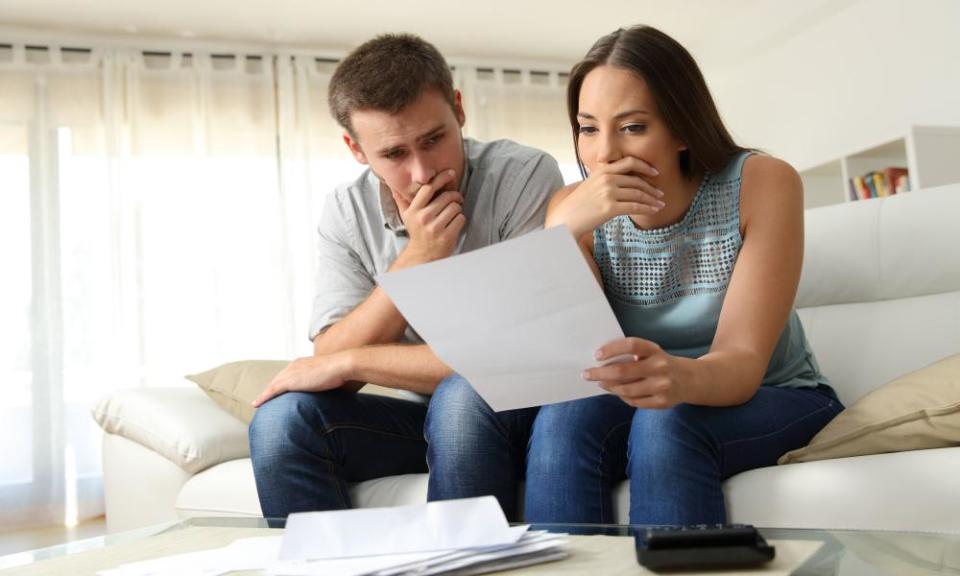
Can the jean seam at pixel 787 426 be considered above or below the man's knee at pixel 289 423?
below

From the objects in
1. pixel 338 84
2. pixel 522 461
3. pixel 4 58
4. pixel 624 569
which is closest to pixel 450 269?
pixel 624 569

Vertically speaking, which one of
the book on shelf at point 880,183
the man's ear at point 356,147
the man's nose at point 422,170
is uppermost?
the book on shelf at point 880,183

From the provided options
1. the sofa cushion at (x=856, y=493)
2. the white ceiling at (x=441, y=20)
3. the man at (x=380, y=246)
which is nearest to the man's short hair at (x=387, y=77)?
the man at (x=380, y=246)

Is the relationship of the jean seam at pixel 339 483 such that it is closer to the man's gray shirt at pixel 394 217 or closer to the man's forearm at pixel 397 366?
the man's forearm at pixel 397 366

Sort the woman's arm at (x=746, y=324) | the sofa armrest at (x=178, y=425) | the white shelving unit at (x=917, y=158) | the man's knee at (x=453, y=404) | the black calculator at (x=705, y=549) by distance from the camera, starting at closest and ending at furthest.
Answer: the black calculator at (x=705, y=549) → the woman's arm at (x=746, y=324) → the man's knee at (x=453, y=404) → the sofa armrest at (x=178, y=425) → the white shelving unit at (x=917, y=158)

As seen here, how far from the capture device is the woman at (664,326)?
45.2 inches

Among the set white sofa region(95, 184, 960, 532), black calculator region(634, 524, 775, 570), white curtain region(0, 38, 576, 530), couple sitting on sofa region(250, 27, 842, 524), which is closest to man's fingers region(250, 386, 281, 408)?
couple sitting on sofa region(250, 27, 842, 524)

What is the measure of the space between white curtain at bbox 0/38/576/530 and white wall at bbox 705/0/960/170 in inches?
89.9

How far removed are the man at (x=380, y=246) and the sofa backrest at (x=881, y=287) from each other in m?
0.58

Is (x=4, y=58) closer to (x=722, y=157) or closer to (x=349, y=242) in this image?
(x=349, y=242)

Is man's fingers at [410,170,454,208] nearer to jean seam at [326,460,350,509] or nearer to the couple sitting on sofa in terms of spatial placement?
the couple sitting on sofa

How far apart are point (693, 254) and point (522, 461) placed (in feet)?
1.34

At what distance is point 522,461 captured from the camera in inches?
56.1

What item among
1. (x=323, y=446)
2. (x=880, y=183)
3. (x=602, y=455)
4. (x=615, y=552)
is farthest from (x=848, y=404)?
(x=880, y=183)
